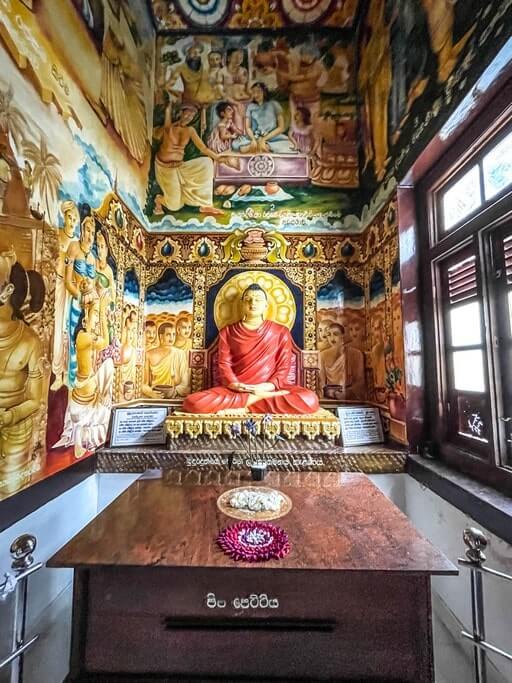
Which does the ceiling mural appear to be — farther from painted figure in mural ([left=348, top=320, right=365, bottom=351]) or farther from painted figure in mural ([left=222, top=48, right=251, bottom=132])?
painted figure in mural ([left=348, top=320, right=365, bottom=351])

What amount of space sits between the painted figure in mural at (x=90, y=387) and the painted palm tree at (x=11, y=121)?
126 centimetres

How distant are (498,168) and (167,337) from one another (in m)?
3.66

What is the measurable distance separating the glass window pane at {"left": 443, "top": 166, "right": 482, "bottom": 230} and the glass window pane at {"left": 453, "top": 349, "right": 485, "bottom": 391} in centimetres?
110

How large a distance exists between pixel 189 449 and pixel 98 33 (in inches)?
166

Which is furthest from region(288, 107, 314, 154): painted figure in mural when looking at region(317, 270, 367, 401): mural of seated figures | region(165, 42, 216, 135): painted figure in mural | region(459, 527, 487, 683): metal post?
region(459, 527, 487, 683): metal post

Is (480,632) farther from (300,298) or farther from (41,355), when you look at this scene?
(300,298)

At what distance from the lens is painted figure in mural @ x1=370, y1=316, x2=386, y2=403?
345 centimetres

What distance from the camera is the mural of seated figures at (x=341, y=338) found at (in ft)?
13.1

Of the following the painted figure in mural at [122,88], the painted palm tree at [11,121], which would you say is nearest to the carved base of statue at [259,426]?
the painted palm tree at [11,121]

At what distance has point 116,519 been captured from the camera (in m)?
1.65

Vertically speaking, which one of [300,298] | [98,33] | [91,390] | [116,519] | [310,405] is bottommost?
[116,519]

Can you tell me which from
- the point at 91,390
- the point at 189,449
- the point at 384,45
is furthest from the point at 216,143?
the point at 189,449

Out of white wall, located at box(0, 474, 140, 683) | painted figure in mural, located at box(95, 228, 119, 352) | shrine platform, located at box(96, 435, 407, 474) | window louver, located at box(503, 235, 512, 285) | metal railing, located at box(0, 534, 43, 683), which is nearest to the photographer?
metal railing, located at box(0, 534, 43, 683)

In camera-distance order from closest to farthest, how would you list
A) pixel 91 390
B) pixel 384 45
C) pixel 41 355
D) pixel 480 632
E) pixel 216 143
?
pixel 480 632 < pixel 41 355 < pixel 91 390 < pixel 384 45 < pixel 216 143
